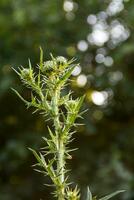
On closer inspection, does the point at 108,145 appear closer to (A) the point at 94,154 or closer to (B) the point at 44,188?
(A) the point at 94,154

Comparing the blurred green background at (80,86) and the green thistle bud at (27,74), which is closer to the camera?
the green thistle bud at (27,74)

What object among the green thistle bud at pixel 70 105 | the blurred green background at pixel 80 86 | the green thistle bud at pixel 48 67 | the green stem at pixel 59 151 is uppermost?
the blurred green background at pixel 80 86

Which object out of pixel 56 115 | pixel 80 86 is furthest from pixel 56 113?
pixel 80 86

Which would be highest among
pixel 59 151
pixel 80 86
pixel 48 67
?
pixel 80 86

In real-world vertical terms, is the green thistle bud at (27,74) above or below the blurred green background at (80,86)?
below

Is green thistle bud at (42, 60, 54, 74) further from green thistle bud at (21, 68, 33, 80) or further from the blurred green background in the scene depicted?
the blurred green background

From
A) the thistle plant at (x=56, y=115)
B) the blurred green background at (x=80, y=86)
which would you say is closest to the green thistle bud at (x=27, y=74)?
the thistle plant at (x=56, y=115)

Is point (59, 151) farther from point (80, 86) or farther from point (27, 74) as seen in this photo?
point (80, 86)

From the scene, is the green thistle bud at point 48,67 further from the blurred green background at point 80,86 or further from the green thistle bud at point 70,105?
the blurred green background at point 80,86

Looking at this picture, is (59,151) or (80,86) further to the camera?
(80,86)
